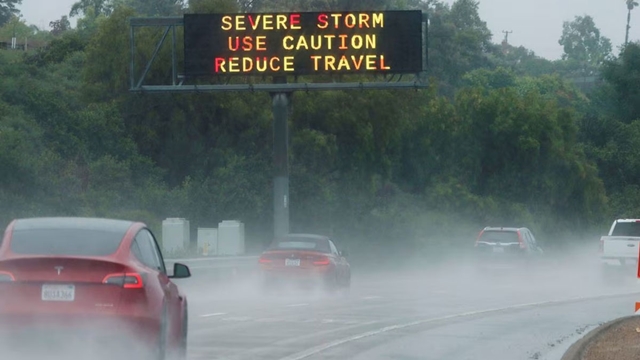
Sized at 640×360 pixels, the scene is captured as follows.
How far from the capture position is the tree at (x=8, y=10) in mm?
127812

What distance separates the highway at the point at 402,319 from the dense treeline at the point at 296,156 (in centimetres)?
1162

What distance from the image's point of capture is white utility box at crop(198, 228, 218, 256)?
138 feet

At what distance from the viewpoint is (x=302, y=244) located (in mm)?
31594

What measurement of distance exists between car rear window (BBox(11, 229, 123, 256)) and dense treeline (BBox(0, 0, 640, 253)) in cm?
2922

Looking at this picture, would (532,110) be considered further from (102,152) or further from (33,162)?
(33,162)

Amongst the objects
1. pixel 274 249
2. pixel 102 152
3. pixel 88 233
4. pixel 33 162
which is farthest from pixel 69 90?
pixel 88 233

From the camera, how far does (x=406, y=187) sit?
68438mm

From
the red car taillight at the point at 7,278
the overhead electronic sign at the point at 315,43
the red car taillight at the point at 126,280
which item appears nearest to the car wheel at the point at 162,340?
the red car taillight at the point at 126,280

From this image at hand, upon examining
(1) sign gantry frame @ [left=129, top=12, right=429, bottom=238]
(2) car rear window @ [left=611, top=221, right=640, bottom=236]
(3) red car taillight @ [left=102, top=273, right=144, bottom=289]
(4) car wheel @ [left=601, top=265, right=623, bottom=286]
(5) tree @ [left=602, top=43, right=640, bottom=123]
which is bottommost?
(4) car wheel @ [left=601, top=265, right=623, bottom=286]

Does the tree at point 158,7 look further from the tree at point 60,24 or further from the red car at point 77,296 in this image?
the red car at point 77,296

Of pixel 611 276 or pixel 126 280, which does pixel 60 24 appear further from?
pixel 126 280

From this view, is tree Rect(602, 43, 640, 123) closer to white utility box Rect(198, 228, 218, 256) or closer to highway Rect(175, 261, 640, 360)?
highway Rect(175, 261, 640, 360)

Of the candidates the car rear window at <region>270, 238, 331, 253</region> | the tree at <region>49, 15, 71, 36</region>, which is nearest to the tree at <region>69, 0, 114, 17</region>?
the tree at <region>49, 15, 71, 36</region>

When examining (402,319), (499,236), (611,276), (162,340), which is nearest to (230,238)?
(499,236)
